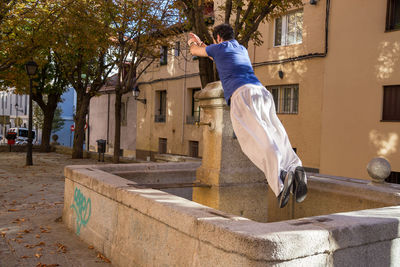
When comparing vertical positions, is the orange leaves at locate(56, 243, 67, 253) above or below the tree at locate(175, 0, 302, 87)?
below

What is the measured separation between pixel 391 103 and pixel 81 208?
10.7m

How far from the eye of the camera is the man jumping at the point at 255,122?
10.7 ft

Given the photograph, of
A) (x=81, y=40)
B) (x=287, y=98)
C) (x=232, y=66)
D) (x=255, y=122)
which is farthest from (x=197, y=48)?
(x=81, y=40)

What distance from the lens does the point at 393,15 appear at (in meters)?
12.7

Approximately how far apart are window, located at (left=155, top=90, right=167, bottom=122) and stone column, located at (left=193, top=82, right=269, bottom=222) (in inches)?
775

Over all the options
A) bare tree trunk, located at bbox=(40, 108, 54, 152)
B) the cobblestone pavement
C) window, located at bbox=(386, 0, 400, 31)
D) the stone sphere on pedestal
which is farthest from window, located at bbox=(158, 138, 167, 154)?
the stone sphere on pedestal

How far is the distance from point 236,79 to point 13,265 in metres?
3.29

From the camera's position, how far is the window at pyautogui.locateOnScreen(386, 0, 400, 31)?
1262 centimetres

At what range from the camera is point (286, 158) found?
3445 millimetres

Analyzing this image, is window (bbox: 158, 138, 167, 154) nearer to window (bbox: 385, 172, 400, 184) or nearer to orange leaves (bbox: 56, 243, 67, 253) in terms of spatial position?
window (bbox: 385, 172, 400, 184)

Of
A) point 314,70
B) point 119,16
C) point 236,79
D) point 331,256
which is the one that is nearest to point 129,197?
point 236,79

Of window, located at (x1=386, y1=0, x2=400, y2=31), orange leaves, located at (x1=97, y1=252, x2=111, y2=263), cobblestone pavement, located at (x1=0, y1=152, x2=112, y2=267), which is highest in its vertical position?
window, located at (x1=386, y1=0, x2=400, y2=31)

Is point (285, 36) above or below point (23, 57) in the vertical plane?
above

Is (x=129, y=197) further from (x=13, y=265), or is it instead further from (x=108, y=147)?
(x=108, y=147)
